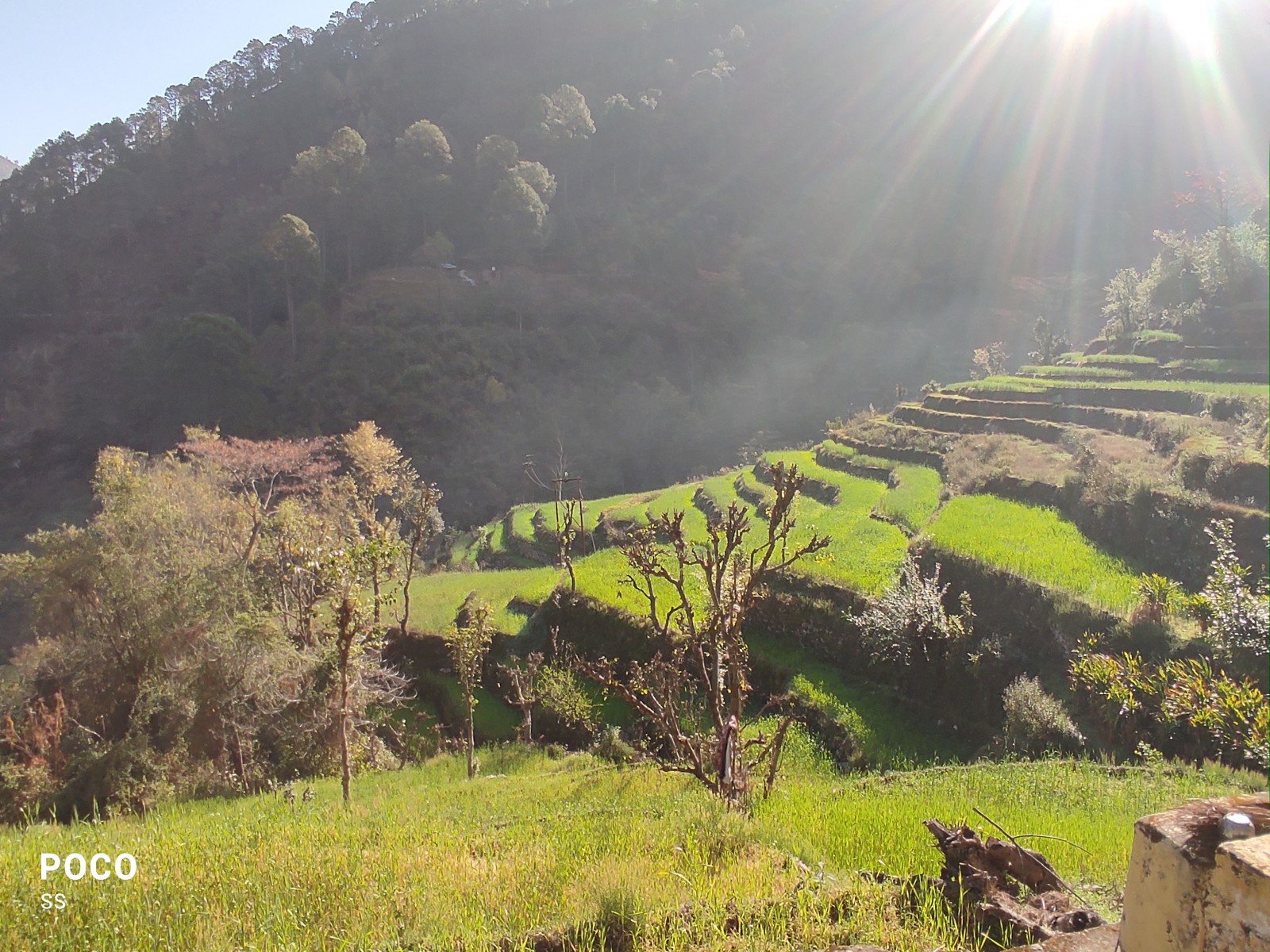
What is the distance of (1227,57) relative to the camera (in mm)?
18672

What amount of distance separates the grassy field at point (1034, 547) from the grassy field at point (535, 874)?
14.3 feet

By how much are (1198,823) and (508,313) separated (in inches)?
2309

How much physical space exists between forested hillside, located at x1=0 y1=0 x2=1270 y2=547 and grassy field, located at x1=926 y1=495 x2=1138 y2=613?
1250 inches

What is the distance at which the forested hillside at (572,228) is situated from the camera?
50312 millimetres

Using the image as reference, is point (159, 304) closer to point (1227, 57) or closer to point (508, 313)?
point (508, 313)

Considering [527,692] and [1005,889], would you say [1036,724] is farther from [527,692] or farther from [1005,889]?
[527,692]

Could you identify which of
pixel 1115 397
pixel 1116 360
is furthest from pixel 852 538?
pixel 1116 360

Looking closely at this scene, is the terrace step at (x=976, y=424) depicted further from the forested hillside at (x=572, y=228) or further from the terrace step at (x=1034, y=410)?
the forested hillside at (x=572, y=228)

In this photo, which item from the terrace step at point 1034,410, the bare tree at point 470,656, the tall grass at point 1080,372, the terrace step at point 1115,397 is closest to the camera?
the bare tree at point 470,656

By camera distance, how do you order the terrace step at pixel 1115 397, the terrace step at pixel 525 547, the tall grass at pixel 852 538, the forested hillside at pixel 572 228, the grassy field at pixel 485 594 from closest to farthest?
1. the tall grass at pixel 852 538
2. the terrace step at pixel 1115 397
3. the grassy field at pixel 485 594
4. the terrace step at pixel 525 547
5. the forested hillside at pixel 572 228

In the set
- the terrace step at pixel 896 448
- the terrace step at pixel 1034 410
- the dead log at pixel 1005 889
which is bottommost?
the dead log at pixel 1005 889

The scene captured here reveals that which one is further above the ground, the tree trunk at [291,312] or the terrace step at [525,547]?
the tree trunk at [291,312]

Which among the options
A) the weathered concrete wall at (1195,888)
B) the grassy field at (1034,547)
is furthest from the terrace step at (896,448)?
the weathered concrete wall at (1195,888)

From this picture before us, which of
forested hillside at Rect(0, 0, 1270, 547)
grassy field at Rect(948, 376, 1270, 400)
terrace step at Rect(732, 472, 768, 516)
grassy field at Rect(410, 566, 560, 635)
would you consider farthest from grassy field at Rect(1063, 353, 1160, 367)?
grassy field at Rect(410, 566, 560, 635)
